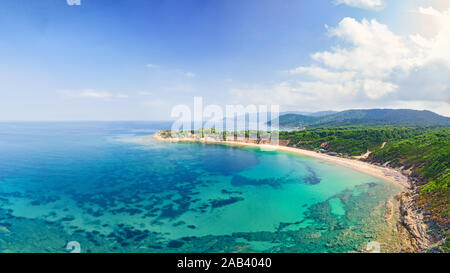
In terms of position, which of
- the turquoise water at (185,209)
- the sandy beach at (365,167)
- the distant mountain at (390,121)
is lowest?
the turquoise water at (185,209)

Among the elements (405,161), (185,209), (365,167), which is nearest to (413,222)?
(185,209)

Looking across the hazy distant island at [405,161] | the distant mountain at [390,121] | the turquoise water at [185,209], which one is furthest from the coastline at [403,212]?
the distant mountain at [390,121]

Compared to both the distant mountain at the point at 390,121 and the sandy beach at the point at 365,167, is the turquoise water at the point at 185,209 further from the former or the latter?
the distant mountain at the point at 390,121

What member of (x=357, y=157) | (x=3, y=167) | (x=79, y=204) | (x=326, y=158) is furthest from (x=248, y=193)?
(x=3, y=167)

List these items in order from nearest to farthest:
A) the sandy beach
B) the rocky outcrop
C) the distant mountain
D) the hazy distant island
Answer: the rocky outcrop, the hazy distant island, the sandy beach, the distant mountain

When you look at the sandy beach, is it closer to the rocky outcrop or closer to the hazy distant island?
the hazy distant island

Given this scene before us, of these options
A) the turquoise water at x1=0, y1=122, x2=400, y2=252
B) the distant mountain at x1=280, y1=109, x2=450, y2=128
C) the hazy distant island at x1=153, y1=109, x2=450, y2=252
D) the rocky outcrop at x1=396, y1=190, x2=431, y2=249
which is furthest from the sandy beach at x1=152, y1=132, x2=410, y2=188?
the distant mountain at x1=280, y1=109, x2=450, y2=128

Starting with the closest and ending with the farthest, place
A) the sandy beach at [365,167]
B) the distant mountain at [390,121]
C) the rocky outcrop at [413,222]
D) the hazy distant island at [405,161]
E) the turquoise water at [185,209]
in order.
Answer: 1. the turquoise water at [185,209]
2. the rocky outcrop at [413,222]
3. the hazy distant island at [405,161]
4. the sandy beach at [365,167]
5. the distant mountain at [390,121]
